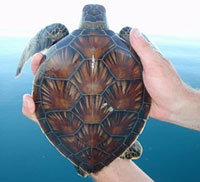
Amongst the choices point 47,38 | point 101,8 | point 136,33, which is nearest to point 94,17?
point 101,8

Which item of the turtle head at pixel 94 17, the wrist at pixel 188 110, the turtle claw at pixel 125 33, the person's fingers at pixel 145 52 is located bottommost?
the wrist at pixel 188 110

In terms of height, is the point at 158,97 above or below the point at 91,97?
below

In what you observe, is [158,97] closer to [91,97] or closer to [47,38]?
[91,97]

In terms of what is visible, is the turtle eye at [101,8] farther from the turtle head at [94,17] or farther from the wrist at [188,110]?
the wrist at [188,110]

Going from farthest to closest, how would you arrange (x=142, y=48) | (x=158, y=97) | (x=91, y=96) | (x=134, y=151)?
(x=134, y=151), (x=158, y=97), (x=142, y=48), (x=91, y=96)

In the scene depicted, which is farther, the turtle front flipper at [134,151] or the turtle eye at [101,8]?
the turtle front flipper at [134,151]

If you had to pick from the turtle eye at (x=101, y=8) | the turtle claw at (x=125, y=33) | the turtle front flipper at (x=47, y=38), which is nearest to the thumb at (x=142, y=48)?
the turtle claw at (x=125, y=33)

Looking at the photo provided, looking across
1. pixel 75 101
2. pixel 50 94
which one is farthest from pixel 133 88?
pixel 50 94
